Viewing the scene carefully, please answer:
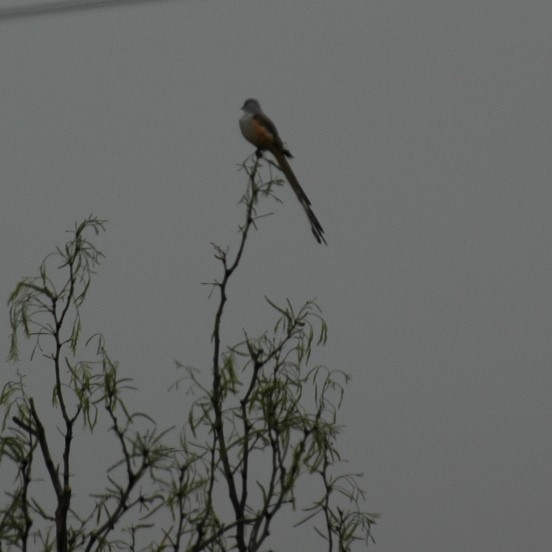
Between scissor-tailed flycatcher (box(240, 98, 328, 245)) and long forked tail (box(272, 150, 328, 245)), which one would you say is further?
scissor-tailed flycatcher (box(240, 98, 328, 245))

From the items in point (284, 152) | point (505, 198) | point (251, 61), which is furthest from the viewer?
point (251, 61)

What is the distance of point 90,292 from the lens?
1.19 meters

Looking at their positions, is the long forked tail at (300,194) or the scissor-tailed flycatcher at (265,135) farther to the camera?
the scissor-tailed flycatcher at (265,135)

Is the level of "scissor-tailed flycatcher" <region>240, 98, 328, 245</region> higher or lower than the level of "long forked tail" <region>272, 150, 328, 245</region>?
higher

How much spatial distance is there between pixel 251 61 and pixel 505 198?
0.36 metres

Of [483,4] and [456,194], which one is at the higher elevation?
[483,4]

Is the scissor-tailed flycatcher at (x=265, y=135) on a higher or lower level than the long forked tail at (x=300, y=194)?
higher

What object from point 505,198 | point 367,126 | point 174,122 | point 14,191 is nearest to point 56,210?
point 14,191

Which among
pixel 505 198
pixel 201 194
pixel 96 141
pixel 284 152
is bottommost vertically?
pixel 284 152

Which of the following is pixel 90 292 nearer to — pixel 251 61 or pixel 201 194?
pixel 201 194

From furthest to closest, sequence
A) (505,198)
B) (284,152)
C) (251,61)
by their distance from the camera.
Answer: (251,61) → (505,198) → (284,152)

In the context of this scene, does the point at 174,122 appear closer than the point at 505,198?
No

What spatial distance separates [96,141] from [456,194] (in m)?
0.47

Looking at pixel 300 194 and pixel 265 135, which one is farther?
pixel 265 135
